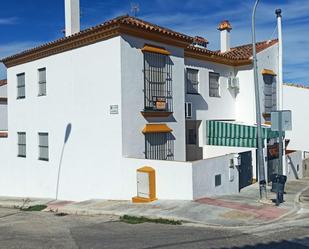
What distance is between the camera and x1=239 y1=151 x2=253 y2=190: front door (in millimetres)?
16016

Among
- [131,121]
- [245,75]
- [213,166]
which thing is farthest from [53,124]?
[245,75]

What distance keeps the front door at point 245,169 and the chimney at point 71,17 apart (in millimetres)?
9194

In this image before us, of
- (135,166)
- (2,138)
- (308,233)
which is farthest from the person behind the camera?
(2,138)

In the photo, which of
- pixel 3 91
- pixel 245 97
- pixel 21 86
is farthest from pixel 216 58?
pixel 3 91

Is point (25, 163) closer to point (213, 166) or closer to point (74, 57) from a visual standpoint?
point (74, 57)

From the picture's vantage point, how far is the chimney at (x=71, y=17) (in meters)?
17.5

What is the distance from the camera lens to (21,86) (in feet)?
64.8

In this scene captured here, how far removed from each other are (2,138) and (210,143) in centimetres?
1102

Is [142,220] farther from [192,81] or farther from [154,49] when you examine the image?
[192,81]

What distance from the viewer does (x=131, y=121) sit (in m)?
14.6

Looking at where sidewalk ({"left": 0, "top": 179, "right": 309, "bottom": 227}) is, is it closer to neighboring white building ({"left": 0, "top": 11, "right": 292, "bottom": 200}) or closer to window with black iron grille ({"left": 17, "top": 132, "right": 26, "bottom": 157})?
neighboring white building ({"left": 0, "top": 11, "right": 292, "bottom": 200})

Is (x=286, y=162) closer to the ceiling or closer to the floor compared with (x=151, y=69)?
closer to the floor

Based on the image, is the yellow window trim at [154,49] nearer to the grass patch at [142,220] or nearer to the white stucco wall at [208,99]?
the white stucco wall at [208,99]

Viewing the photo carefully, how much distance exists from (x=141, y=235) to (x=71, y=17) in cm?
1171
